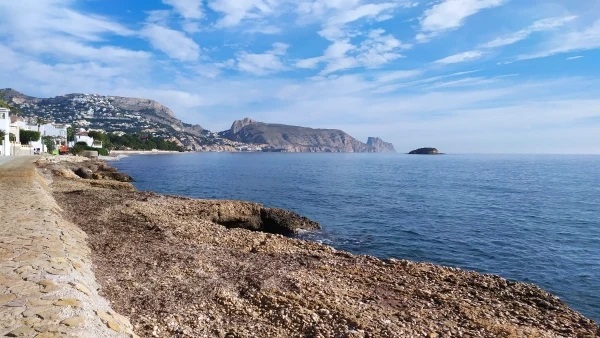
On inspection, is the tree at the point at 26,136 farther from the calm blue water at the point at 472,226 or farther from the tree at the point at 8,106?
the calm blue water at the point at 472,226

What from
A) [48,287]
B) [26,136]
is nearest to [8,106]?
[26,136]

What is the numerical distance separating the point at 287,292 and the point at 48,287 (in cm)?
577

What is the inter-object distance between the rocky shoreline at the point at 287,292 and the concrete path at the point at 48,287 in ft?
2.75

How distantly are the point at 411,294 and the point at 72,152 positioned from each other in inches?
5612

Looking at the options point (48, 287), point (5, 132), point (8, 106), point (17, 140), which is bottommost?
point (48, 287)

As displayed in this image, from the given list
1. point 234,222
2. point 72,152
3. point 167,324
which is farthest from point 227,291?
point 72,152

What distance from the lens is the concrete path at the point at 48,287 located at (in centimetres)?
661

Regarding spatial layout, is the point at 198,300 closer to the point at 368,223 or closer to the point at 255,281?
the point at 255,281

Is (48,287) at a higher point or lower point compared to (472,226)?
higher

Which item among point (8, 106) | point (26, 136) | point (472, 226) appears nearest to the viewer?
point (472, 226)

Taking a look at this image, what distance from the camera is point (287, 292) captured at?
11312mm

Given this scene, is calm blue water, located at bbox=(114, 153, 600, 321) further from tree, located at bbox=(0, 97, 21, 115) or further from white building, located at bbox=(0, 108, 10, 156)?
tree, located at bbox=(0, 97, 21, 115)

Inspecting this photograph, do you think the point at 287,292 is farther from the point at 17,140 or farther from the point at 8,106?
the point at 8,106

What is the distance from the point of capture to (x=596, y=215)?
126 feet
